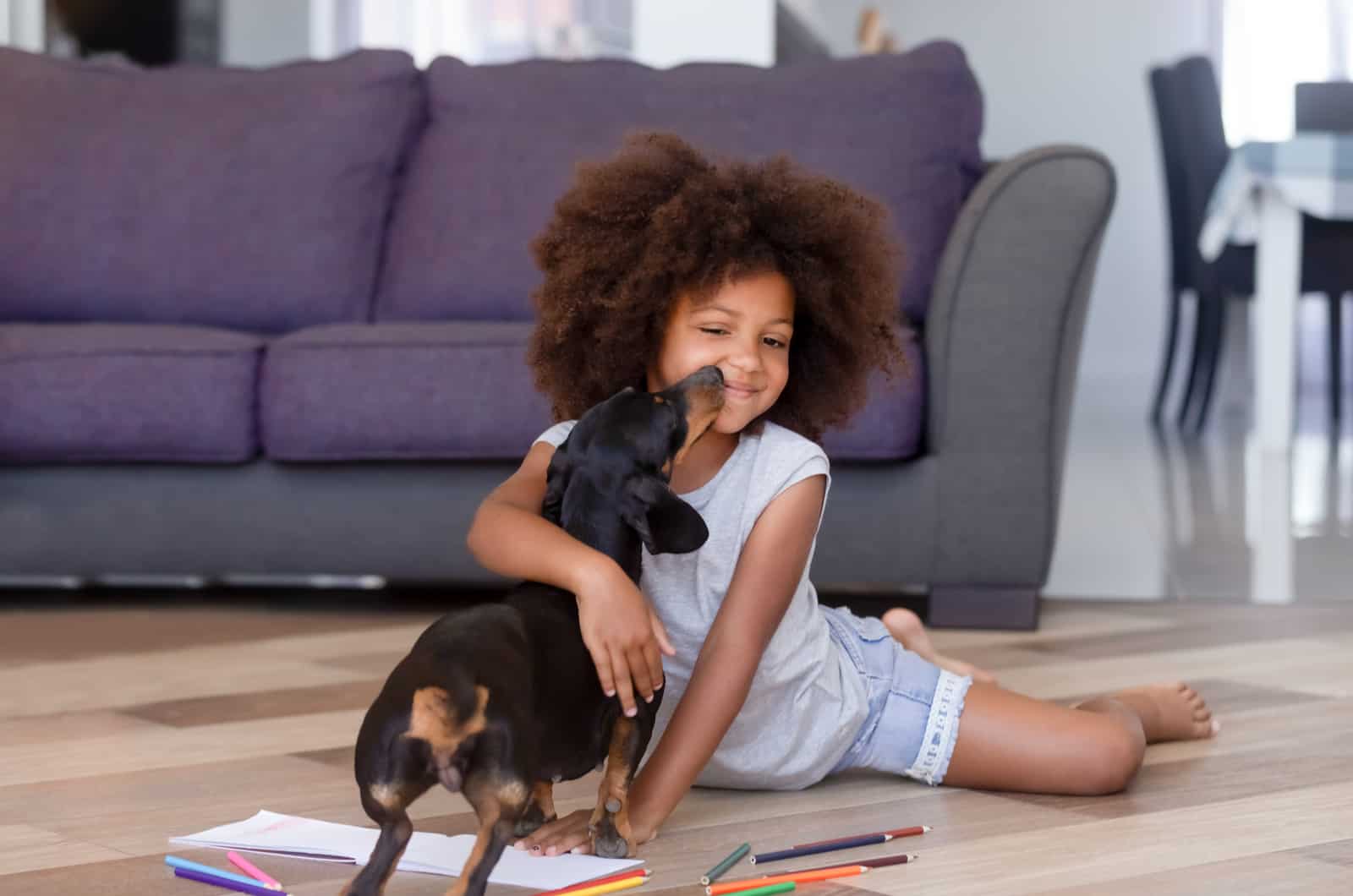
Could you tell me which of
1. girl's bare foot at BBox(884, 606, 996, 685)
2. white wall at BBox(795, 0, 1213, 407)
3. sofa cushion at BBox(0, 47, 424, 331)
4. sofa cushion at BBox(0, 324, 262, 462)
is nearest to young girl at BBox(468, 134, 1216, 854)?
girl's bare foot at BBox(884, 606, 996, 685)

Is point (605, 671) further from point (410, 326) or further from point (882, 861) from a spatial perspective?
point (410, 326)

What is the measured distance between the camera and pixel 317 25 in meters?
5.54

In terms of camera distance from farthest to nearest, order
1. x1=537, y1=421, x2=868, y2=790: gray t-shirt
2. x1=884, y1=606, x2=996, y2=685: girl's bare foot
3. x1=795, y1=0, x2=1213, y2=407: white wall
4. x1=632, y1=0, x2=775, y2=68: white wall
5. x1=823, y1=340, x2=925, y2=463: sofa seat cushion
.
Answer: x1=795, y1=0, x2=1213, y2=407: white wall < x1=632, y1=0, x2=775, y2=68: white wall < x1=823, y1=340, x2=925, y2=463: sofa seat cushion < x1=884, y1=606, x2=996, y2=685: girl's bare foot < x1=537, y1=421, x2=868, y2=790: gray t-shirt

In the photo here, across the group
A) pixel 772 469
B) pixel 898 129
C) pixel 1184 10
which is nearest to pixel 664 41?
pixel 898 129

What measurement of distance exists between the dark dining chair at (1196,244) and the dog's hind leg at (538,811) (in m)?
4.65

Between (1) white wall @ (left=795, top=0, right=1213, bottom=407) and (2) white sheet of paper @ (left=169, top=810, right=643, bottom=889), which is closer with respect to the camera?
(2) white sheet of paper @ (left=169, top=810, right=643, bottom=889)

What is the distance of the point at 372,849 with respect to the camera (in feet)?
4.76

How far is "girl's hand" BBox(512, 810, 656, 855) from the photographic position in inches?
57.7

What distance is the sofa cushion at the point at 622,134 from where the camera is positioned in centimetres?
317

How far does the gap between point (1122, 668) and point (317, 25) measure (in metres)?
3.97

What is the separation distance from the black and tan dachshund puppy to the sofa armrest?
126 cm

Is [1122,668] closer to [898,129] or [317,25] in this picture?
[898,129]

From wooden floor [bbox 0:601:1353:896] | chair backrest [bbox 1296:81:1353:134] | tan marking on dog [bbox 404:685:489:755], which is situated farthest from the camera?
chair backrest [bbox 1296:81:1353:134]

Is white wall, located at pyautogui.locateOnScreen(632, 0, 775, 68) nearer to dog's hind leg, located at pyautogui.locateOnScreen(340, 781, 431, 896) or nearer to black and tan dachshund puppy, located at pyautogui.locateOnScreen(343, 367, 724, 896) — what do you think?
black and tan dachshund puppy, located at pyautogui.locateOnScreen(343, 367, 724, 896)
